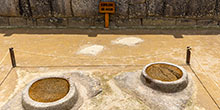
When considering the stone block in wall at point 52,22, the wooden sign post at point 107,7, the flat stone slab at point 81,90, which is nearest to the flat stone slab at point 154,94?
the flat stone slab at point 81,90

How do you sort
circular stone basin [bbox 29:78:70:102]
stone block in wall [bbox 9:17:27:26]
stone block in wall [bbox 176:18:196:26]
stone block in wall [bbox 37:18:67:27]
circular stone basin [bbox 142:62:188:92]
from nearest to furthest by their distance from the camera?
1. circular stone basin [bbox 29:78:70:102]
2. circular stone basin [bbox 142:62:188:92]
3. stone block in wall [bbox 176:18:196:26]
4. stone block in wall [bbox 37:18:67:27]
5. stone block in wall [bbox 9:17:27:26]

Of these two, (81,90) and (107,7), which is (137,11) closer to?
(107,7)

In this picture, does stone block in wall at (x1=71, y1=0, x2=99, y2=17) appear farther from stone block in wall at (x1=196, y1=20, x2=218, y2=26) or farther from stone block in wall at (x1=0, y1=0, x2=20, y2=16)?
stone block in wall at (x1=196, y1=20, x2=218, y2=26)

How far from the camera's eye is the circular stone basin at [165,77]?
13.5ft

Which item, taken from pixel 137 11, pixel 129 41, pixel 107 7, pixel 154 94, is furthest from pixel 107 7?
pixel 154 94

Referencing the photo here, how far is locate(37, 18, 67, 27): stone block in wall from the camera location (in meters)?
8.87

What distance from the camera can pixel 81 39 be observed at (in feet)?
24.8

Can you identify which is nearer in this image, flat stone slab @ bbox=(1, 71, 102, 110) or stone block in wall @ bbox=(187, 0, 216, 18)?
flat stone slab @ bbox=(1, 71, 102, 110)

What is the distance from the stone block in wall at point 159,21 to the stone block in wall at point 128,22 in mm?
308

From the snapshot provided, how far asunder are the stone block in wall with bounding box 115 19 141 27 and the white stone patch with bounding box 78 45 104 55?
2368 mm

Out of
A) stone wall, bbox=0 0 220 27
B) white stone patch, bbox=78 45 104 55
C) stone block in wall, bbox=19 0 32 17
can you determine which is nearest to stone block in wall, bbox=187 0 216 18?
stone wall, bbox=0 0 220 27

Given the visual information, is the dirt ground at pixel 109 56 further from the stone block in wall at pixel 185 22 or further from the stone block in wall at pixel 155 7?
the stone block in wall at pixel 155 7

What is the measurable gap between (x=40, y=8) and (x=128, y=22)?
12.9ft

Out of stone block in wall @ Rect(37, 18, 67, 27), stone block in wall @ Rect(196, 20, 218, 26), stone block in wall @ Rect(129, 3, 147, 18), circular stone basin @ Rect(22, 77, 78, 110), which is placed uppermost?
stone block in wall @ Rect(129, 3, 147, 18)
